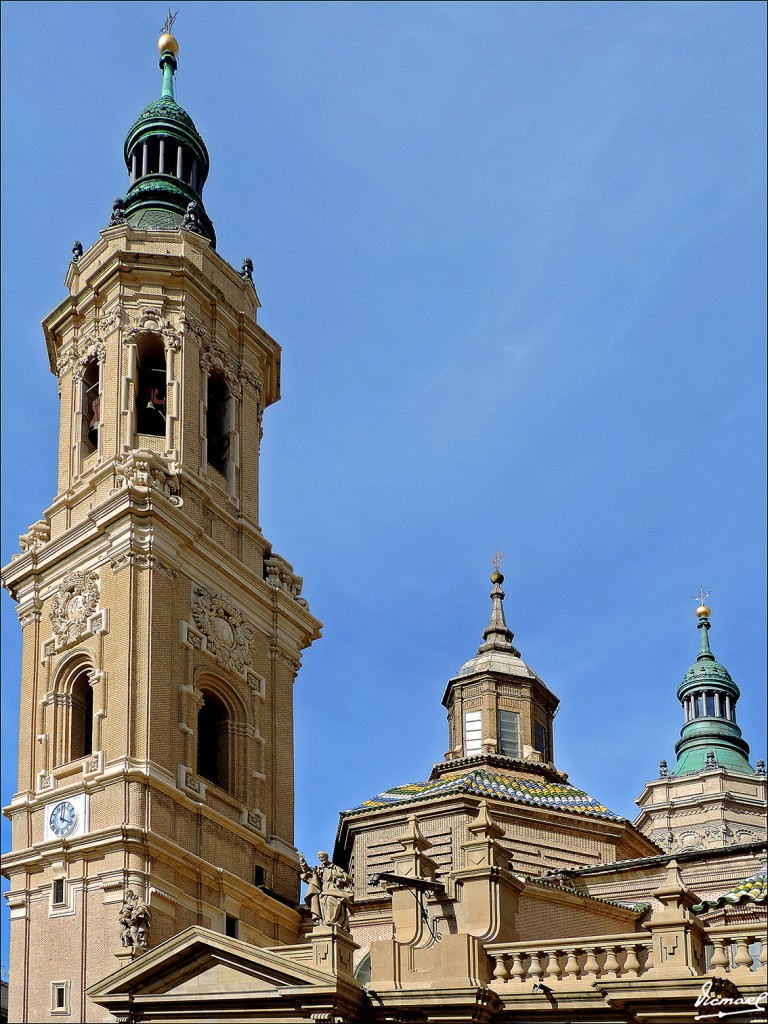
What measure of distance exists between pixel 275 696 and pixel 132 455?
6.13 m

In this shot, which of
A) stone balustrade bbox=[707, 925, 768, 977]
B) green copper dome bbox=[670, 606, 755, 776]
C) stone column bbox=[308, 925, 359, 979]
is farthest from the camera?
green copper dome bbox=[670, 606, 755, 776]

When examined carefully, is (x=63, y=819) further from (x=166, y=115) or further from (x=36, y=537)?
(x=166, y=115)

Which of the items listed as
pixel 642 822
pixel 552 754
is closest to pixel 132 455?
pixel 552 754

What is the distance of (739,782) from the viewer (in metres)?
71.8

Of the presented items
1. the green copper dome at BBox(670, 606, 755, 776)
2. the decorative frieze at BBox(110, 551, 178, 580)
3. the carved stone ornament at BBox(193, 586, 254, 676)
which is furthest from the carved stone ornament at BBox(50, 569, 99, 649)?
the green copper dome at BBox(670, 606, 755, 776)

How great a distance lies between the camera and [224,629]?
38.9 m

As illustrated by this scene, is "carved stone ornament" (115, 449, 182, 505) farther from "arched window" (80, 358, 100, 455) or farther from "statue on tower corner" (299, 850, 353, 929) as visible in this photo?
"statue on tower corner" (299, 850, 353, 929)

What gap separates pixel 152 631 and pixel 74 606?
93.9 inches

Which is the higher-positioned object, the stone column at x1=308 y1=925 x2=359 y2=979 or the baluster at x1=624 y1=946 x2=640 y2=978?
the stone column at x1=308 y1=925 x2=359 y2=979

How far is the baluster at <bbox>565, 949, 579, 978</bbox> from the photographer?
24984 mm

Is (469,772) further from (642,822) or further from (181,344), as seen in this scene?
(642,822)

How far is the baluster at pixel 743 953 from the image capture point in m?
23.5

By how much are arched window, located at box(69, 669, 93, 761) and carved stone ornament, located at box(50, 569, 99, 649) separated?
823mm

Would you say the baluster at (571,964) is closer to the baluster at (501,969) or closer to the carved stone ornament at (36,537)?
the baluster at (501,969)
